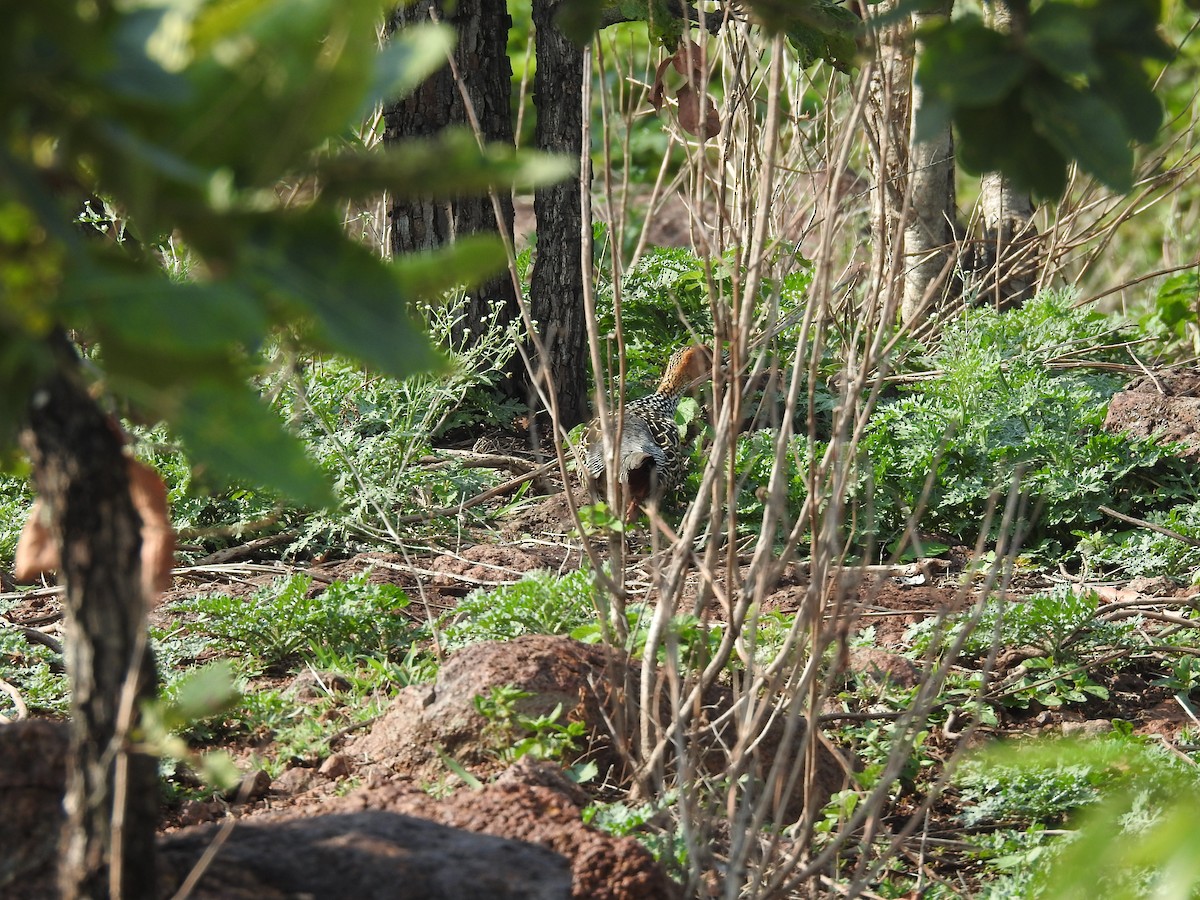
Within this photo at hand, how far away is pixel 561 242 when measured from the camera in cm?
521

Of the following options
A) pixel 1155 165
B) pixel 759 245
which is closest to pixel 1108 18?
pixel 759 245

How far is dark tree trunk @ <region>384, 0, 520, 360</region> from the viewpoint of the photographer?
5078mm

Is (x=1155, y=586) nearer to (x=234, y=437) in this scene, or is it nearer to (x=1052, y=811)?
(x=1052, y=811)

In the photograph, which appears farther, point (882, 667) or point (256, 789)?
point (882, 667)

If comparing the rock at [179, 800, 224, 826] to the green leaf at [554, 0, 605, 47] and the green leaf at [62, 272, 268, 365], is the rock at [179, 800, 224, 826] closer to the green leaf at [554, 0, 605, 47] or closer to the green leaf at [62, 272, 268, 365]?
the green leaf at [554, 0, 605, 47]

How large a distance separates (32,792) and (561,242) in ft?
12.5

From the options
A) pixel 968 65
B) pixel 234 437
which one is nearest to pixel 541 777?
pixel 234 437

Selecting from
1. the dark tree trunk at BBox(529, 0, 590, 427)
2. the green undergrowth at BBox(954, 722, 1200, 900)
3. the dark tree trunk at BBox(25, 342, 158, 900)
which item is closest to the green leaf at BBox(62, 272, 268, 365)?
the dark tree trunk at BBox(25, 342, 158, 900)

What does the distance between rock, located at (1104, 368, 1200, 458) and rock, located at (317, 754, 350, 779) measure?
3443 millimetres

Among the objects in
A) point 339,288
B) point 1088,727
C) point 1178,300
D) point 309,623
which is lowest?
point 1088,727

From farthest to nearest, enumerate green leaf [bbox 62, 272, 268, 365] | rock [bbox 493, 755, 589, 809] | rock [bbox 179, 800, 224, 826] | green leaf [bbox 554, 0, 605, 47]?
rock [bbox 179, 800, 224, 826]
rock [bbox 493, 755, 589, 809]
green leaf [bbox 554, 0, 605, 47]
green leaf [bbox 62, 272, 268, 365]

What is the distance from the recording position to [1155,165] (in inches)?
229

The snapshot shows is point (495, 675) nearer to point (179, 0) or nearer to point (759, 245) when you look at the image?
point (759, 245)

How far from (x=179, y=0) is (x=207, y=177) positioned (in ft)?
0.50
